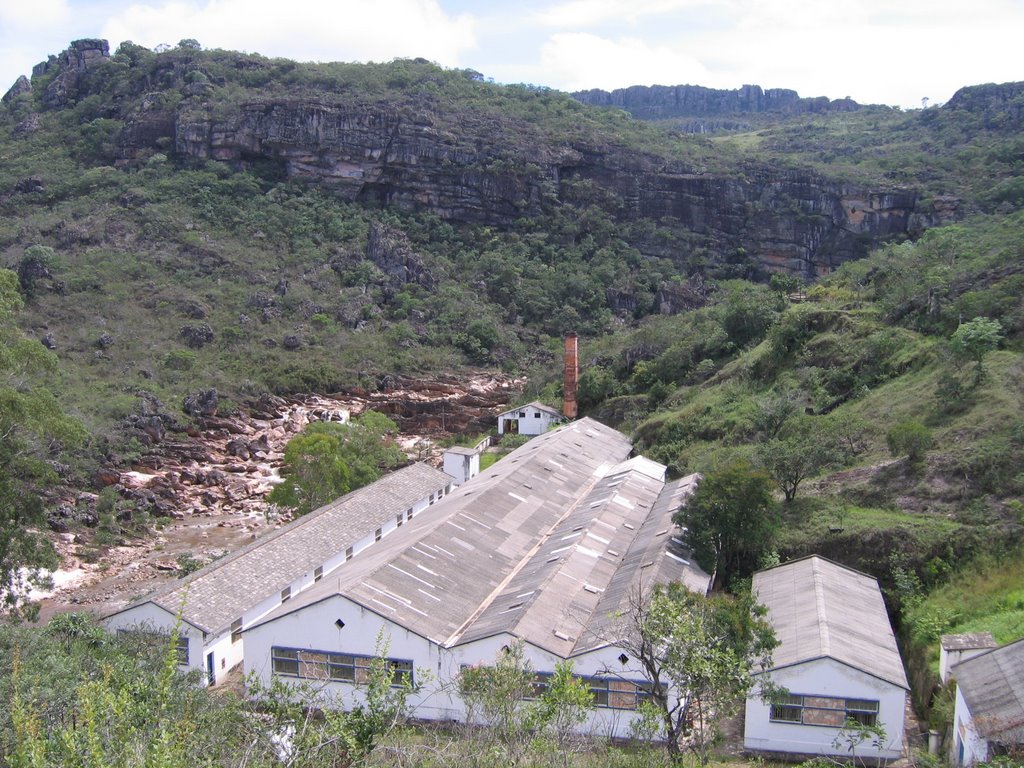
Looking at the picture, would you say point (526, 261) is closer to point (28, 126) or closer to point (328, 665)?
point (28, 126)

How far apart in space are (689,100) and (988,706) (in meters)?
172

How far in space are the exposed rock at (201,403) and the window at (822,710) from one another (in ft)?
139

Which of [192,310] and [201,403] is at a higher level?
[192,310]

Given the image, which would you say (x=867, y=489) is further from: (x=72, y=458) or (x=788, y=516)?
(x=72, y=458)

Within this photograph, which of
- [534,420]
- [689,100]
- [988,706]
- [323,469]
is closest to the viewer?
[988,706]

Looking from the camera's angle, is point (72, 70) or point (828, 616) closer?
point (828, 616)

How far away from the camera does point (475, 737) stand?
12.5 m

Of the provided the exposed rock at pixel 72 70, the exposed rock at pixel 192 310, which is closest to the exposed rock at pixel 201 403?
the exposed rock at pixel 192 310

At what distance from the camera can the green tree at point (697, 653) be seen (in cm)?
1403

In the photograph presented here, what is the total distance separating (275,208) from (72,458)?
43647 mm

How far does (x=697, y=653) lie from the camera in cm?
1398

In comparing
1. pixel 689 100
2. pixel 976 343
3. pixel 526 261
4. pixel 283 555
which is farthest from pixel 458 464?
pixel 689 100

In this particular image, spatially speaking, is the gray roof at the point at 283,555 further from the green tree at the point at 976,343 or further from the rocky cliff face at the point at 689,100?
the rocky cliff face at the point at 689,100

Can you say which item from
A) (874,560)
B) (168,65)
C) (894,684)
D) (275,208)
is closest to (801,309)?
(874,560)
